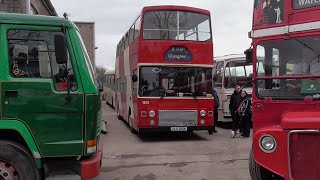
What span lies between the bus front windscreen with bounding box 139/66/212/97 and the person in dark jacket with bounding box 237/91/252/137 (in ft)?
3.59

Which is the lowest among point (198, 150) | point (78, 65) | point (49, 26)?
point (198, 150)

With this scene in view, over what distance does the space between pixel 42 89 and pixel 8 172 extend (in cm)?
113

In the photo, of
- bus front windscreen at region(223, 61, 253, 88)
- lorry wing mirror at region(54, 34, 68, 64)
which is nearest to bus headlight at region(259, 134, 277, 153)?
lorry wing mirror at region(54, 34, 68, 64)

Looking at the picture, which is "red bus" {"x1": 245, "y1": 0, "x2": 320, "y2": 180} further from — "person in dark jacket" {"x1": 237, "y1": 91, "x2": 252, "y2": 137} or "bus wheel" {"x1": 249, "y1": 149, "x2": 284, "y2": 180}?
"person in dark jacket" {"x1": 237, "y1": 91, "x2": 252, "y2": 137}

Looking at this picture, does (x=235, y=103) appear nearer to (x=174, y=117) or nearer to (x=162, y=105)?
(x=174, y=117)

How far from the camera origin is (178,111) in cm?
1191

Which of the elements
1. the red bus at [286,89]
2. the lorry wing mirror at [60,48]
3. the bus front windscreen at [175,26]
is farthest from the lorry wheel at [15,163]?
the bus front windscreen at [175,26]

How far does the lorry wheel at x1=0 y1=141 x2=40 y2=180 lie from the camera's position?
5.20 meters

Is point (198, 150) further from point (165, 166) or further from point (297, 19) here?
point (297, 19)

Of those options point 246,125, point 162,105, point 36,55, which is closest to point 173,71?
point 162,105

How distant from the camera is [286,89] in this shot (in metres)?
5.52

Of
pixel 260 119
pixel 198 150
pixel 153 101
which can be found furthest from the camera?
pixel 153 101

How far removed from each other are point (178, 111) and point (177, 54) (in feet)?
5.47

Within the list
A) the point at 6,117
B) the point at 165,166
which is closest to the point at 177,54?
the point at 165,166
